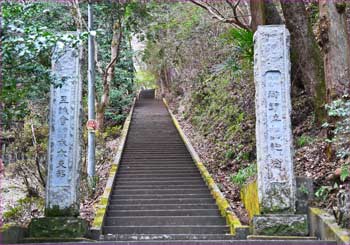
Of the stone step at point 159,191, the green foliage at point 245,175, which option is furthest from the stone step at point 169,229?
the stone step at point 159,191

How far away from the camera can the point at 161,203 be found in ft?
30.6

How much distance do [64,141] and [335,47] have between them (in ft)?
15.5

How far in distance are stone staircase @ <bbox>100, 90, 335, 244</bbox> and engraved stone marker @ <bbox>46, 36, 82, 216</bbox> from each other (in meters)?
0.93

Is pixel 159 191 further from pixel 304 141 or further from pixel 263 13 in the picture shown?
pixel 263 13

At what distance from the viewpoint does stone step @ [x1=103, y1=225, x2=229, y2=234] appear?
25.3ft

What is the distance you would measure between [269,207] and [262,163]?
68cm

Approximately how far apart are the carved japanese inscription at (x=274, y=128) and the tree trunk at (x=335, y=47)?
3.12 feet

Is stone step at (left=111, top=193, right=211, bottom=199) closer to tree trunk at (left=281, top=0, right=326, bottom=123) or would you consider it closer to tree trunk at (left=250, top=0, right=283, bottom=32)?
tree trunk at (left=281, top=0, right=326, bottom=123)

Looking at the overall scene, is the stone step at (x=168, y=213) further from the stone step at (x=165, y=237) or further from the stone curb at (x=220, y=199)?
the stone step at (x=165, y=237)

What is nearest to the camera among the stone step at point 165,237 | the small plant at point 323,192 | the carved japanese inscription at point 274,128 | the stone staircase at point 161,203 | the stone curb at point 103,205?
the small plant at point 323,192

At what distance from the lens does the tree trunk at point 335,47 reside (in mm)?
7309

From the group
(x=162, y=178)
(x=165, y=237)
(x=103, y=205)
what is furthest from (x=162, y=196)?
(x=165, y=237)

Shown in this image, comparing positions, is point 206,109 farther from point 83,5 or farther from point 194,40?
point 83,5

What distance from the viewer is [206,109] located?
17.3 metres
